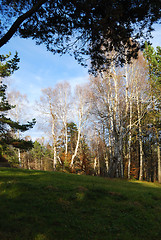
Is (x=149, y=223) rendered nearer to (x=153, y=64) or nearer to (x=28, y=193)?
(x=28, y=193)

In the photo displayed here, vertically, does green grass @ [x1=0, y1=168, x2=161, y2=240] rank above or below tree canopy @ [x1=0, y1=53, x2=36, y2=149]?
below

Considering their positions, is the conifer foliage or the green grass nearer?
the green grass

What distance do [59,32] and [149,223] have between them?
7399 millimetres

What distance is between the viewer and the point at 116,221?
5.54 metres

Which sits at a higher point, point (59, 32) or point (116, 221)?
point (59, 32)

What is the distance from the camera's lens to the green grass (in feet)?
14.9

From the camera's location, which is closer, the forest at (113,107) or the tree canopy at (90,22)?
the tree canopy at (90,22)

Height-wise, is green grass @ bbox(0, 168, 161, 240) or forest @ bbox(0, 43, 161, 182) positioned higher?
forest @ bbox(0, 43, 161, 182)

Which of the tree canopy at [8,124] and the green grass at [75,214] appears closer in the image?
the green grass at [75,214]

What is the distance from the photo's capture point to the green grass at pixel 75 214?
14.9 ft

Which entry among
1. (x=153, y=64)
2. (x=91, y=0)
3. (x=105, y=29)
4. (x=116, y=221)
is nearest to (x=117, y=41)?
(x=105, y=29)

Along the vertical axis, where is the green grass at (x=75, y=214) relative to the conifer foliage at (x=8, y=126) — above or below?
below

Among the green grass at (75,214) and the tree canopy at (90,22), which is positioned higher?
the tree canopy at (90,22)

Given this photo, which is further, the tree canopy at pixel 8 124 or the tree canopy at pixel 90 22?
the tree canopy at pixel 8 124
